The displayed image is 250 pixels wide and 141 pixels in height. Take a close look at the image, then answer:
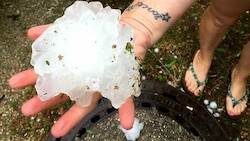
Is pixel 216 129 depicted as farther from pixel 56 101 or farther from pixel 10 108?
pixel 10 108

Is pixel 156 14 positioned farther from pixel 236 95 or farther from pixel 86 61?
pixel 236 95

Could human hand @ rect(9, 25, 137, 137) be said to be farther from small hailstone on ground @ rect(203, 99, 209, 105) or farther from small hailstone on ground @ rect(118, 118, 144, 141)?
small hailstone on ground @ rect(203, 99, 209, 105)

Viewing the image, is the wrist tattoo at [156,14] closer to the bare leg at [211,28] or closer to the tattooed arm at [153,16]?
the tattooed arm at [153,16]

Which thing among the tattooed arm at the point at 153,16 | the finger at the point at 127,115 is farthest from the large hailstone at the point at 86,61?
the tattooed arm at the point at 153,16

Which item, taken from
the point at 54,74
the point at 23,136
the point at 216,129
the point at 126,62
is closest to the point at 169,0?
the point at 126,62

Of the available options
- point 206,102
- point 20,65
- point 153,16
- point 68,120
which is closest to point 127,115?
point 68,120

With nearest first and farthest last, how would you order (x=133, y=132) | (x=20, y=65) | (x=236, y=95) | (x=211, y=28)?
(x=211, y=28), (x=133, y=132), (x=236, y=95), (x=20, y=65)
